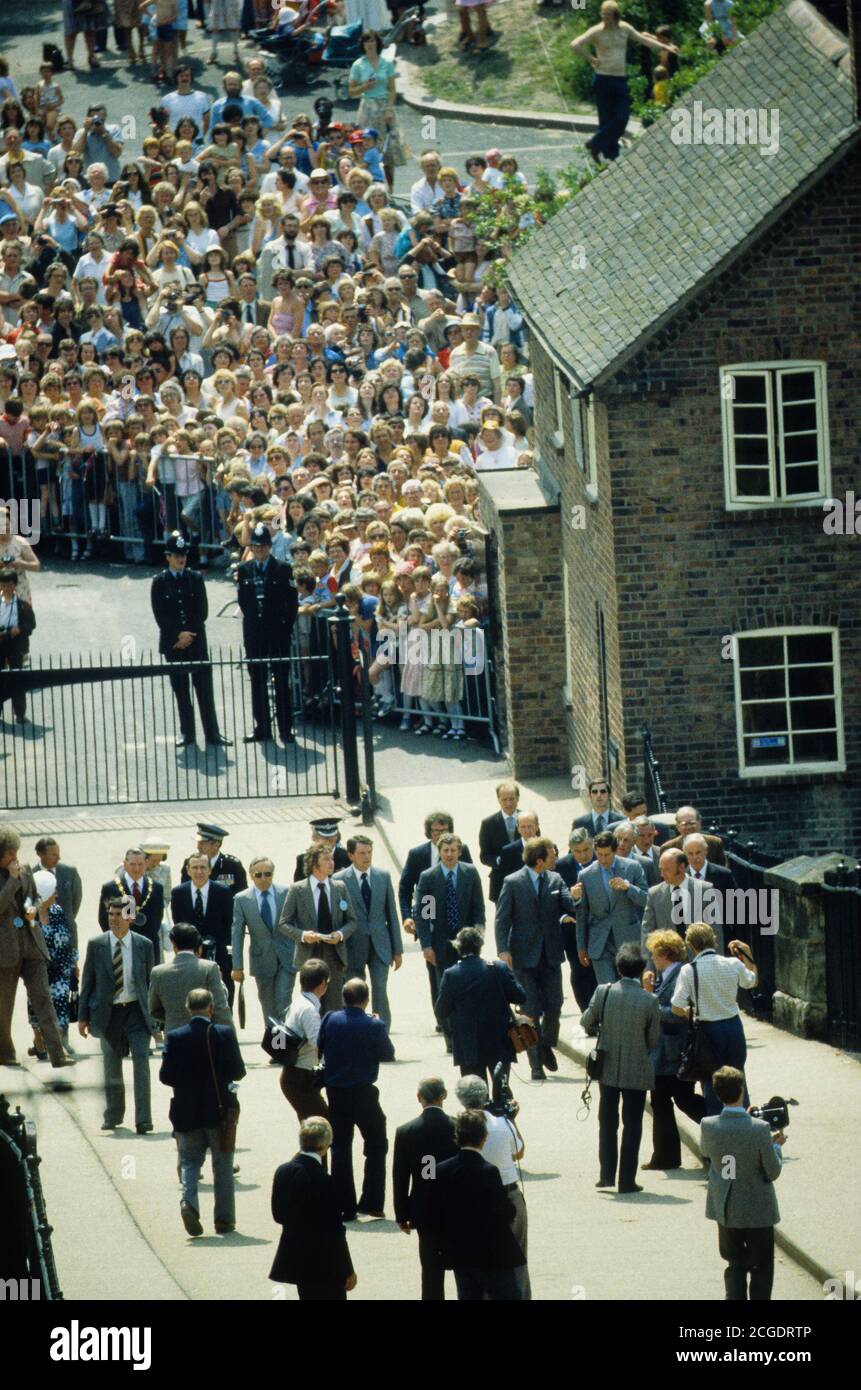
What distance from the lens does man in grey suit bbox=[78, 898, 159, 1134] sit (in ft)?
58.5

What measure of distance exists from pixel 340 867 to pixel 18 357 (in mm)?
13451

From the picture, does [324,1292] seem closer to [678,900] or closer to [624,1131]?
[624,1131]

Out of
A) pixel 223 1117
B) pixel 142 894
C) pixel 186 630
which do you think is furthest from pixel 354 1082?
pixel 186 630

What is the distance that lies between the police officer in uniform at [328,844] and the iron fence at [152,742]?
4.30 m

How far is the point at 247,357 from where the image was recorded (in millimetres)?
32406

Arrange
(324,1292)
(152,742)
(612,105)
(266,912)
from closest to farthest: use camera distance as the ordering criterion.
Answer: (324,1292) → (266,912) → (152,742) → (612,105)

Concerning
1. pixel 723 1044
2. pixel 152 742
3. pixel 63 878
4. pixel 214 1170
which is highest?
pixel 152 742

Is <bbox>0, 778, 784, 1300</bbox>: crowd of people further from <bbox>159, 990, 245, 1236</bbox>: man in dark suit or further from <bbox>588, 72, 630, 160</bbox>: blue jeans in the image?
<bbox>588, 72, 630, 160</bbox>: blue jeans

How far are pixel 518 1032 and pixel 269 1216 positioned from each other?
189 cm

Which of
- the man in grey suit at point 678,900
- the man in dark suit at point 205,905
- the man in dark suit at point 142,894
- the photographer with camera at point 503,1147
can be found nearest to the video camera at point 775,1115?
the photographer with camera at point 503,1147

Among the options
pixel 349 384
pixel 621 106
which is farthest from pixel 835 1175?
pixel 621 106

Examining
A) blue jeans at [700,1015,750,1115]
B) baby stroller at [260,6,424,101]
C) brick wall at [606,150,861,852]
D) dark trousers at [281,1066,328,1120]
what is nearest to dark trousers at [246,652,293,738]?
brick wall at [606,150,861,852]

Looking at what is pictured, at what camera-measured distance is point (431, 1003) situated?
21.3 meters

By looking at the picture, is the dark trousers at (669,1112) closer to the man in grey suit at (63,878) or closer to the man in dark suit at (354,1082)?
the man in dark suit at (354,1082)
